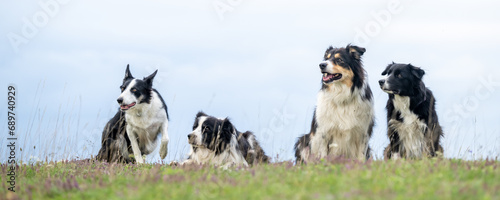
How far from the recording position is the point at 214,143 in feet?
32.3

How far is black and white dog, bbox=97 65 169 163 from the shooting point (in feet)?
37.9

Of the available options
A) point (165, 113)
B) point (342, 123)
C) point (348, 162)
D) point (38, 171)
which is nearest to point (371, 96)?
point (342, 123)

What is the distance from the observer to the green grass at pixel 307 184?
228 inches

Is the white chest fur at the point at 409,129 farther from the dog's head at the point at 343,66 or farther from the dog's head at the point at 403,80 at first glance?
the dog's head at the point at 343,66

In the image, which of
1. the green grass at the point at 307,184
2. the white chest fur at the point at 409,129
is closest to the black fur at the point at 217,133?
the green grass at the point at 307,184

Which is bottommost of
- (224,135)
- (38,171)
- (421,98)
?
(38,171)

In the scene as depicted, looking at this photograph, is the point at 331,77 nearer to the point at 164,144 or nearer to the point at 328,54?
the point at 328,54

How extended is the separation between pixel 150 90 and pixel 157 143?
1313 millimetres

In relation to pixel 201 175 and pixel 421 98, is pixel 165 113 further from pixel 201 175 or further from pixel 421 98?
pixel 421 98

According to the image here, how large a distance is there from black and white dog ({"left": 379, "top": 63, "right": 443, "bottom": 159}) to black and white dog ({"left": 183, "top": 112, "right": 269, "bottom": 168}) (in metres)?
2.59

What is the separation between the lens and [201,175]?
7773 millimetres

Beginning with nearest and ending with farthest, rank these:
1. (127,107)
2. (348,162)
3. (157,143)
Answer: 1. (348,162)
2. (127,107)
3. (157,143)

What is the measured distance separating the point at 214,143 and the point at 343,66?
2788 millimetres

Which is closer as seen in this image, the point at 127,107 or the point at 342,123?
the point at 342,123
